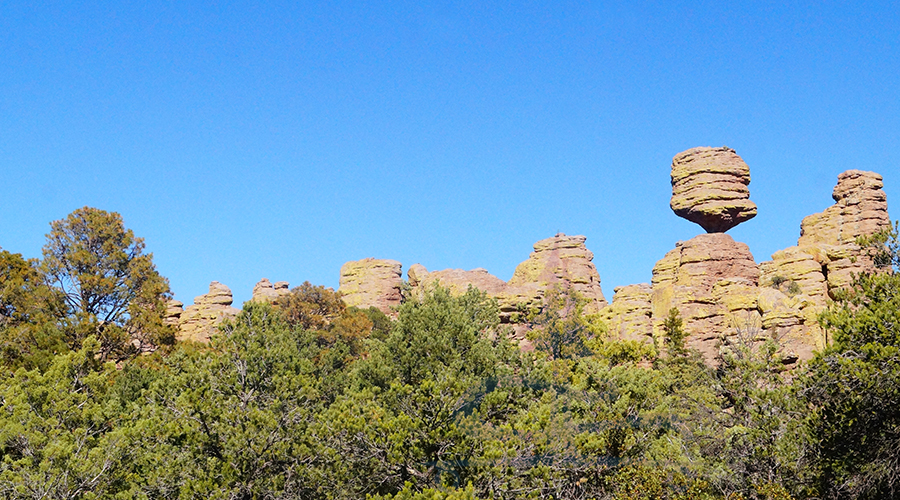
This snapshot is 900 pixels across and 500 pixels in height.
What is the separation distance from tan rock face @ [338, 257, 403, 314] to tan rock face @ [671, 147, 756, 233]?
113 ft

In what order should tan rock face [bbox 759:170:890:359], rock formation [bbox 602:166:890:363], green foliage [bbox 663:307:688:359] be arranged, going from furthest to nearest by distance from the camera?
green foliage [bbox 663:307:688:359], rock formation [bbox 602:166:890:363], tan rock face [bbox 759:170:890:359]

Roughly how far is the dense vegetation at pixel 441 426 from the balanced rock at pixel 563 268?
41822 millimetres

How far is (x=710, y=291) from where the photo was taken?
60.3m

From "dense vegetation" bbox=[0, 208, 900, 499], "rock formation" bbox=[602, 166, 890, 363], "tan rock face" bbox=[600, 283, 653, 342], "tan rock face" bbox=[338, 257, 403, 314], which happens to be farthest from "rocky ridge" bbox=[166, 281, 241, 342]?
"dense vegetation" bbox=[0, 208, 900, 499]

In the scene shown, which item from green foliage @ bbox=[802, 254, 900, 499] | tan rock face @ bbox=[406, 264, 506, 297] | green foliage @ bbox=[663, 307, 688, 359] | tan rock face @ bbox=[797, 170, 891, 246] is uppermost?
tan rock face @ bbox=[797, 170, 891, 246]

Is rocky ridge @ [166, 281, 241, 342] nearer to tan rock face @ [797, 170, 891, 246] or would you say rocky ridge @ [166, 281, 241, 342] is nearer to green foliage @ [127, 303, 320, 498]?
tan rock face @ [797, 170, 891, 246]

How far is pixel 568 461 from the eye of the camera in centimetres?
2709

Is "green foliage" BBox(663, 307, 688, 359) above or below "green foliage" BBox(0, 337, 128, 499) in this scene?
above

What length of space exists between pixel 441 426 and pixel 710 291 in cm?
4133

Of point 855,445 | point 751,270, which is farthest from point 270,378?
point 751,270

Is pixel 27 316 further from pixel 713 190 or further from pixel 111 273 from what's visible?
pixel 713 190

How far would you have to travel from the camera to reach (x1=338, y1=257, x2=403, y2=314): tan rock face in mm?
90938

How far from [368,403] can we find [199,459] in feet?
16.5

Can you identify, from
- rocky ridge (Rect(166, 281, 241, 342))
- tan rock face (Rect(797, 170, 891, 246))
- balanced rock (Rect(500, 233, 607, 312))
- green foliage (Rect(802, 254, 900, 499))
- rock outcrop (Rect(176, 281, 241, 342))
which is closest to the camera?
green foliage (Rect(802, 254, 900, 499))
